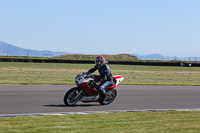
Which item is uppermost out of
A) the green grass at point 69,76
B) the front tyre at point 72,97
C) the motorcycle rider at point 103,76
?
the motorcycle rider at point 103,76

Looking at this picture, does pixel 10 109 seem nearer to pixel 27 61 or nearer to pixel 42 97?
pixel 42 97

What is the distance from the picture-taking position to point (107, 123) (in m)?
8.24

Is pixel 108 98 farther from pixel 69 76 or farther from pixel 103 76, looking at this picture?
pixel 69 76

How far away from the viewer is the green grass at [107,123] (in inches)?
294

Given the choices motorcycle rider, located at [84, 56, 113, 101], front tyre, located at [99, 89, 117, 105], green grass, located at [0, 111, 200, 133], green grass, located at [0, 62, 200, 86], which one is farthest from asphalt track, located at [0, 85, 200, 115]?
green grass, located at [0, 62, 200, 86]

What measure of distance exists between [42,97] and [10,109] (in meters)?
3.30

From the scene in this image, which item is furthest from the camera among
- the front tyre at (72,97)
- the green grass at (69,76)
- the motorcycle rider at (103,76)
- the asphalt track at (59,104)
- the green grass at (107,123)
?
the green grass at (69,76)

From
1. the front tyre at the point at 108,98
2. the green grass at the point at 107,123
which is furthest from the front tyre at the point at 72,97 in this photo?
the green grass at the point at 107,123

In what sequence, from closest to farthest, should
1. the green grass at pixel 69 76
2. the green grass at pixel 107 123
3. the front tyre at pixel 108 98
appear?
the green grass at pixel 107 123 → the front tyre at pixel 108 98 → the green grass at pixel 69 76

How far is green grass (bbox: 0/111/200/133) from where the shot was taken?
7461 mm

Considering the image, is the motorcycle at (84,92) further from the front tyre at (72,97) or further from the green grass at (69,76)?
the green grass at (69,76)

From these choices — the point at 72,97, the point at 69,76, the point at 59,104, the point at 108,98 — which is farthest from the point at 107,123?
the point at 69,76

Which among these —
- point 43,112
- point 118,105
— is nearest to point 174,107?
point 118,105

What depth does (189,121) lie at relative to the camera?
8750 mm
